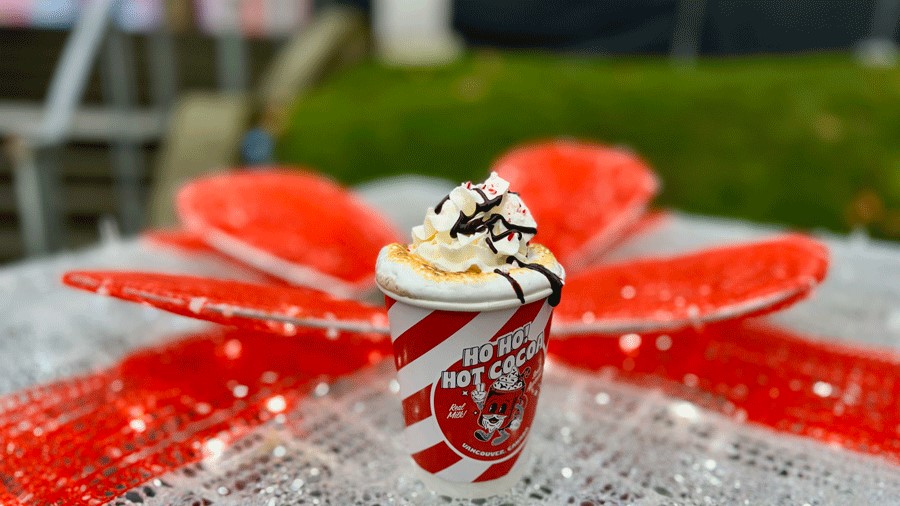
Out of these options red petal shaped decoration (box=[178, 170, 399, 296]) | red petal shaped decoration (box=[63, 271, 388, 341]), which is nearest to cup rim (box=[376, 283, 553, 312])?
red petal shaped decoration (box=[63, 271, 388, 341])

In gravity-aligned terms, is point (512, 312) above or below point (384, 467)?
above

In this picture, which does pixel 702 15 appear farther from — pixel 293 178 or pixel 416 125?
pixel 293 178

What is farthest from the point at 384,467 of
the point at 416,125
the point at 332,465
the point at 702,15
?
the point at 702,15

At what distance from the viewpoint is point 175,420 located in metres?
0.70

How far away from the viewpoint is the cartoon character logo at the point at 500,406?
1.82ft

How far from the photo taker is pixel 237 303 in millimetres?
651

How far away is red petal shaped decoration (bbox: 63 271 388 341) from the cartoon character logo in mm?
179

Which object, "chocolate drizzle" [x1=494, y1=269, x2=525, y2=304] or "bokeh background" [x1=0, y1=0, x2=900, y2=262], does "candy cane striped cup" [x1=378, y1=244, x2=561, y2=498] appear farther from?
"bokeh background" [x1=0, y1=0, x2=900, y2=262]

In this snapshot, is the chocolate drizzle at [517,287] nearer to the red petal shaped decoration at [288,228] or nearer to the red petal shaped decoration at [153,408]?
the red petal shaped decoration at [153,408]

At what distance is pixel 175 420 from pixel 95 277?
6.7 inches

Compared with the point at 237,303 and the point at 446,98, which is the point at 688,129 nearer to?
the point at 446,98

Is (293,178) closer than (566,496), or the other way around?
(566,496)

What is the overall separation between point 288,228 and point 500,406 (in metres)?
0.52

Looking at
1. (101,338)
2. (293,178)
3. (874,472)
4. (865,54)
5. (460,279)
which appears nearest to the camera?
(460,279)
